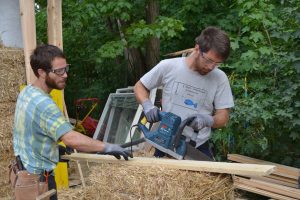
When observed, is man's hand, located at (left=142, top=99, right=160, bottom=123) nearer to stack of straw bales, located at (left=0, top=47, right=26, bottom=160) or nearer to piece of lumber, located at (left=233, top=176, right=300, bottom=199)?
piece of lumber, located at (left=233, top=176, right=300, bottom=199)

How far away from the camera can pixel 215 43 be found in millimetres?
3039

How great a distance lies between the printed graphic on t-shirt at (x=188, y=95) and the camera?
3.27m

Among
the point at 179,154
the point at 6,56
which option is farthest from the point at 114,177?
the point at 6,56

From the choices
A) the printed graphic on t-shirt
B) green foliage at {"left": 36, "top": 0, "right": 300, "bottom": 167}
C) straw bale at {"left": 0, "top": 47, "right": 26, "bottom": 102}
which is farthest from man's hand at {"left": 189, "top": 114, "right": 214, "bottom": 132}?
straw bale at {"left": 0, "top": 47, "right": 26, "bottom": 102}

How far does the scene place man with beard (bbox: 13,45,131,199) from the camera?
269 cm

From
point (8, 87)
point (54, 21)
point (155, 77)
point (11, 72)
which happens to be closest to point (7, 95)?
point (8, 87)

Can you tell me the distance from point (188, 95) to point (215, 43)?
470mm

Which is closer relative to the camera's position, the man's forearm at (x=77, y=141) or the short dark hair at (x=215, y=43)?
the man's forearm at (x=77, y=141)

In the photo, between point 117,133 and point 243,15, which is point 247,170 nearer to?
point 243,15

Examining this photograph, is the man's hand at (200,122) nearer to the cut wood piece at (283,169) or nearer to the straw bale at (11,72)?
the cut wood piece at (283,169)

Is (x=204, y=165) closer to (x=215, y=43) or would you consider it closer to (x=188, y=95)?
(x=188, y=95)

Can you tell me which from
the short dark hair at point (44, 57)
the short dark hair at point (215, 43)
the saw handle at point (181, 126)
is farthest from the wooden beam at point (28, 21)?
the saw handle at point (181, 126)

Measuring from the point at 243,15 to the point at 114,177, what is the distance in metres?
3.48

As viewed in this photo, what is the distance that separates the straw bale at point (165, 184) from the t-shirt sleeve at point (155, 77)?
759mm
